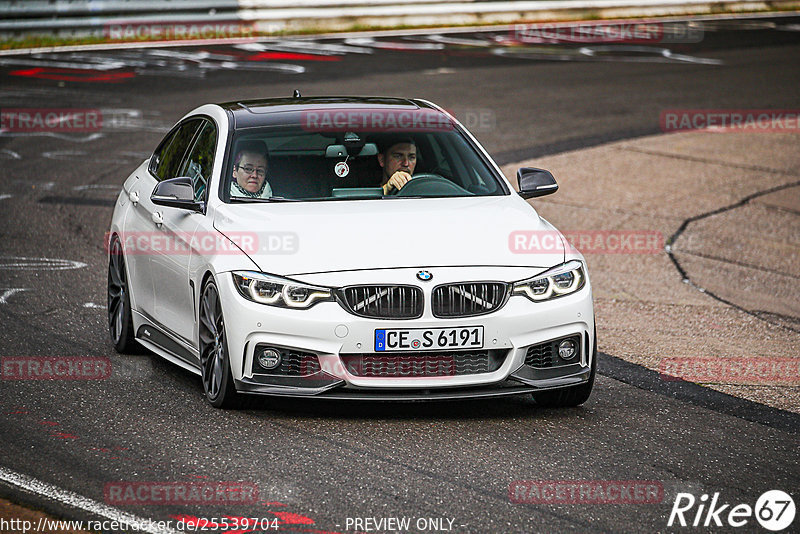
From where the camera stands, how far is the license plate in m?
6.66

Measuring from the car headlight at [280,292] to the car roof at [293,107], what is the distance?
5.32 ft

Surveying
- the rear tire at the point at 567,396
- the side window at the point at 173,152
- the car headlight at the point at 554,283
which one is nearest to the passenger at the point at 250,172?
the side window at the point at 173,152

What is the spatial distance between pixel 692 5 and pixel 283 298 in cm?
3241

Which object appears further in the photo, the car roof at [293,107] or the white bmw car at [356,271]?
the car roof at [293,107]

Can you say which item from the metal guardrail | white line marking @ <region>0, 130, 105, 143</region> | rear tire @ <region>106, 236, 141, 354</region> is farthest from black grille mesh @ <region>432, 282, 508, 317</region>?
the metal guardrail

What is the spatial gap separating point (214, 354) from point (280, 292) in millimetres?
680

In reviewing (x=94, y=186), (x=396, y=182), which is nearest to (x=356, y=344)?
(x=396, y=182)

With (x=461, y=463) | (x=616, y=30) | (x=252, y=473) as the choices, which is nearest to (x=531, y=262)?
(x=461, y=463)

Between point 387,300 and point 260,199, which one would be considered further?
point 260,199

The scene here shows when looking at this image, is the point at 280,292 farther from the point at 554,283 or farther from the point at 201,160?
the point at 201,160

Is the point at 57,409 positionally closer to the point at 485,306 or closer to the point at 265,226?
the point at 265,226

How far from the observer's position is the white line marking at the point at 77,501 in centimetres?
530

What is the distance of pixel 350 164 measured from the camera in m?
8.21

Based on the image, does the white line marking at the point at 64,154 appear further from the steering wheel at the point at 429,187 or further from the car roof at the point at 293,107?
the steering wheel at the point at 429,187
